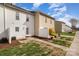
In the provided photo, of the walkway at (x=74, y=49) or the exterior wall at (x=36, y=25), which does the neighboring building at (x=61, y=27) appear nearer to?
the walkway at (x=74, y=49)

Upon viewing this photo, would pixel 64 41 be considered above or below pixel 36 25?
below

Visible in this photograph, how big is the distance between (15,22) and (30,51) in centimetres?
65

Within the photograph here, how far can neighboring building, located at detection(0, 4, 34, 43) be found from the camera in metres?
2.91

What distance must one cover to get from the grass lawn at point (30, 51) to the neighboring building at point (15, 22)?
22cm

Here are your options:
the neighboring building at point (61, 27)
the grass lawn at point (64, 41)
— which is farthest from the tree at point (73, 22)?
the grass lawn at point (64, 41)

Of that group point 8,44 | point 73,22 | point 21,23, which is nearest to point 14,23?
point 21,23

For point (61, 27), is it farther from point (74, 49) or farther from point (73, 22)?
point (74, 49)

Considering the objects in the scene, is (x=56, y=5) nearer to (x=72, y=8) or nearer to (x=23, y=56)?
(x=72, y=8)

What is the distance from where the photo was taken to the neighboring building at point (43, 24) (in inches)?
123

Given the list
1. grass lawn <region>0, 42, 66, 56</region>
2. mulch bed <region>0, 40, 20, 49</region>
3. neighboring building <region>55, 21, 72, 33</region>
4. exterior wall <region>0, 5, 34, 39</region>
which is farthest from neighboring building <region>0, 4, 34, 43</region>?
neighboring building <region>55, 21, 72, 33</region>

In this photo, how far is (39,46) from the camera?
3105mm

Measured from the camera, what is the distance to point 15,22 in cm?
301

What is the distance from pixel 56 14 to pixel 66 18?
0.72 feet

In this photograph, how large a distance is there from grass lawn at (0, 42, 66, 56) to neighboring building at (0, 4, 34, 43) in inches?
8.6
